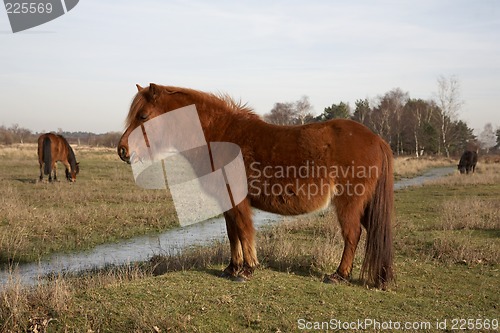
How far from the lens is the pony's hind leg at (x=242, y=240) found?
5734 millimetres

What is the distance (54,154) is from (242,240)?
16.8 meters

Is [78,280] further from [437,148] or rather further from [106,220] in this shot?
[437,148]

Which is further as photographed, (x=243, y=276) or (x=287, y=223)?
(x=287, y=223)

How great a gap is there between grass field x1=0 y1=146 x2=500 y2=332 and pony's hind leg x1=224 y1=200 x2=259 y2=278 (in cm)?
20

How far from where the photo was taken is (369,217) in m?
5.93

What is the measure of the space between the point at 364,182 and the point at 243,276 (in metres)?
2.02

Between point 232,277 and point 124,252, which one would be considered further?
point 124,252

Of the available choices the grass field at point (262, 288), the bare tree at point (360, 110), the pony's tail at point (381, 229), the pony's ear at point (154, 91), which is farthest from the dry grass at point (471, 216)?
the bare tree at point (360, 110)

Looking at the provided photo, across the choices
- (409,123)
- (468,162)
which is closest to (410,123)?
Result: (409,123)

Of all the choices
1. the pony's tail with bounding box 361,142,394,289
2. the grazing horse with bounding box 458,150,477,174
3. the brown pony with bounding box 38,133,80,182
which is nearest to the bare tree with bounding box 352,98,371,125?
the grazing horse with bounding box 458,150,477,174

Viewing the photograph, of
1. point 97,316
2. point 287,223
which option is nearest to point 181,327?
→ point 97,316

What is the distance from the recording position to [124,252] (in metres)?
9.46

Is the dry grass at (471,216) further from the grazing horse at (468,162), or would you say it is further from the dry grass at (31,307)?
the grazing horse at (468,162)

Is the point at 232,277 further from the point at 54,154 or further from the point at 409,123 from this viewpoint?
the point at 409,123
